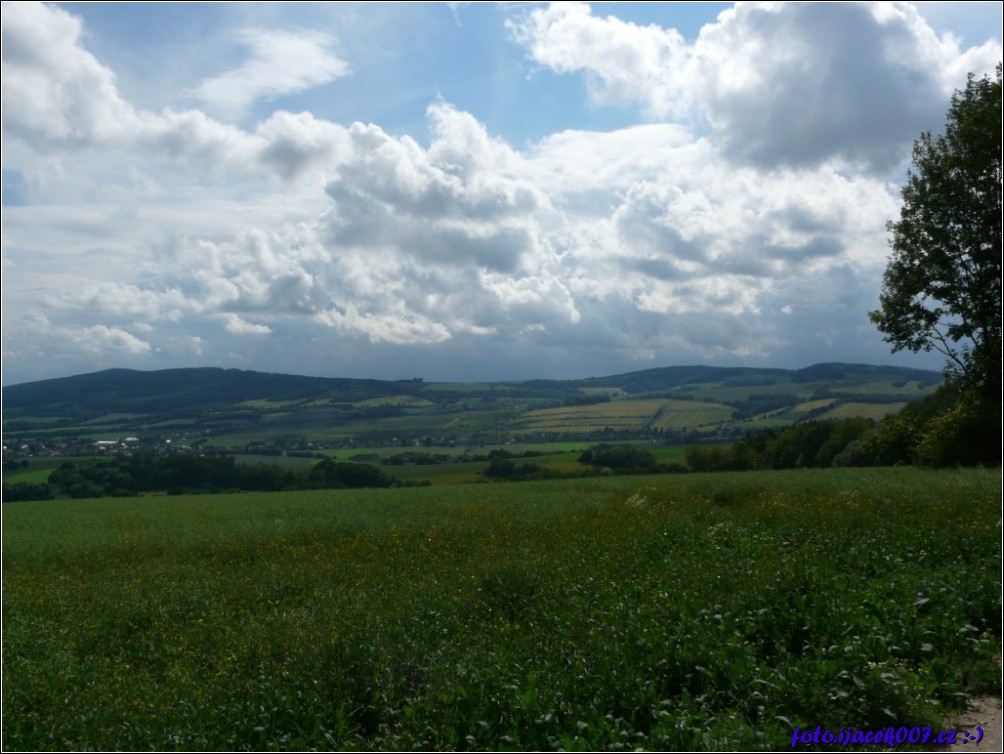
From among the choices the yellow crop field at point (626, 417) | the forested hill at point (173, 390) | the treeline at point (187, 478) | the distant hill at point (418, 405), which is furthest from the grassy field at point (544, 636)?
the forested hill at point (173, 390)

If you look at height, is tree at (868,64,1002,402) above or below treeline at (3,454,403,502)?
above

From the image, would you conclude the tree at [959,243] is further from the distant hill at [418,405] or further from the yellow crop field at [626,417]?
the yellow crop field at [626,417]

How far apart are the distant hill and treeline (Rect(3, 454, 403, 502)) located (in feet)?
120

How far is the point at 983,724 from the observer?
7.08 m

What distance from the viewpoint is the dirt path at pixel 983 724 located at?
6637mm

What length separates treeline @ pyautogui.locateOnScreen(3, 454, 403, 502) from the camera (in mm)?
64375

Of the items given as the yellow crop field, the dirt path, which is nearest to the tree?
the dirt path

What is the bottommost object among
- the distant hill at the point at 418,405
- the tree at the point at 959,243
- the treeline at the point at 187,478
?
the treeline at the point at 187,478

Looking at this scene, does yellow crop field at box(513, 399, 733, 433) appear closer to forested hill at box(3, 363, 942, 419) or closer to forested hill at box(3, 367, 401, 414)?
Answer: forested hill at box(3, 363, 942, 419)

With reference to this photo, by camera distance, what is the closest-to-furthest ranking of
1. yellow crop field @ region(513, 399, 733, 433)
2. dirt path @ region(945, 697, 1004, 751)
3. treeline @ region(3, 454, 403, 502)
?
dirt path @ region(945, 697, 1004, 751), treeline @ region(3, 454, 403, 502), yellow crop field @ region(513, 399, 733, 433)

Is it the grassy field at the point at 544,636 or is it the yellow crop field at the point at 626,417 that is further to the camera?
the yellow crop field at the point at 626,417

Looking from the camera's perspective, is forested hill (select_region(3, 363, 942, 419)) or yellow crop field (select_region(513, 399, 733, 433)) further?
forested hill (select_region(3, 363, 942, 419))

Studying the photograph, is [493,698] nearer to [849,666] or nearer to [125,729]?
[849,666]

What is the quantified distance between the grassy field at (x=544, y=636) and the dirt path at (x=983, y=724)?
18 centimetres
